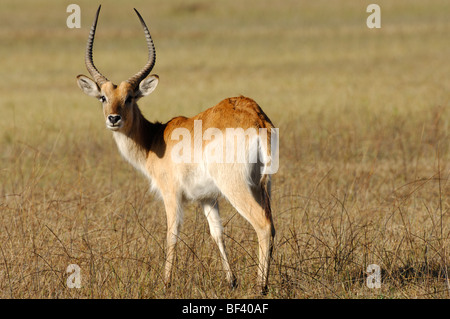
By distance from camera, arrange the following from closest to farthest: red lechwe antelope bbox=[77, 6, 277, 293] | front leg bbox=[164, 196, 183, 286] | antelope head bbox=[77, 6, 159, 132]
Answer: red lechwe antelope bbox=[77, 6, 277, 293] < front leg bbox=[164, 196, 183, 286] < antelope head bbox=[77, 6, 159, 132]

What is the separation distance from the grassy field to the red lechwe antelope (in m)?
0.25

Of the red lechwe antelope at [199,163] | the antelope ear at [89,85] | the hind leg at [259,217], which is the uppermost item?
the antelope ear at [89,85]

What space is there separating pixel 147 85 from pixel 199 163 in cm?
135

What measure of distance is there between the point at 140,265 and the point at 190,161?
1.11 m

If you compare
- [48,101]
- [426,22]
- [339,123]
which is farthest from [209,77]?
[426,22]

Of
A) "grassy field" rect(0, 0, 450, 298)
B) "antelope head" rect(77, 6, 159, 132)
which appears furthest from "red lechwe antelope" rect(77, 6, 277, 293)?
"grassy field" rect(0, 0, 450, 298)

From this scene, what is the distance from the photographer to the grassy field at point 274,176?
5902 mm

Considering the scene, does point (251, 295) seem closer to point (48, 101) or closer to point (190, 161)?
point (190, 161)

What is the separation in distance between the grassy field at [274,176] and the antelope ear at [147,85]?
1.36m

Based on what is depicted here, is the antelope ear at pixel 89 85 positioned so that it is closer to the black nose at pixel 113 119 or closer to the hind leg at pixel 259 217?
the black nose at pixel 113 119

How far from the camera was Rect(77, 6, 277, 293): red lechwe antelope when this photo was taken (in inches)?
228

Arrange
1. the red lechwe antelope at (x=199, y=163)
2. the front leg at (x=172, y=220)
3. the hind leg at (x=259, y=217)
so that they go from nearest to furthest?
the hind leg at (x=259, y=217) → the red lechwe antelope at (x=199, y=163) → the front leg at (x=172, y=220)

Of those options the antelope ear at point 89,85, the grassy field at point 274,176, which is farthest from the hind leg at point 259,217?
the antelope ear at point 89,85

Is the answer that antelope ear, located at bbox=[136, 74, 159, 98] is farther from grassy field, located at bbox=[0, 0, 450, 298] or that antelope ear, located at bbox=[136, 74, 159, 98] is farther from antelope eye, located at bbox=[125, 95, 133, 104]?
grassy field, located at bbox=[0, 0, 450, 298]
